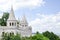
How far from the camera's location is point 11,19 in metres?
65.2

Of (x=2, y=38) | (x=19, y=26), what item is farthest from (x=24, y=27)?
(x=2, y=38)

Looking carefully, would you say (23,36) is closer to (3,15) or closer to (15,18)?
(15,18)

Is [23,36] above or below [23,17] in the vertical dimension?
below

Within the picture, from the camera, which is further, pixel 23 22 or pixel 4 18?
pixel 4 18

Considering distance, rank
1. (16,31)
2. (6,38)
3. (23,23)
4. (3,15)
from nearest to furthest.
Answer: (6,38) < (16,31) < (23,23) < (3,15)

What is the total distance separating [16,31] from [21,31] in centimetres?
198

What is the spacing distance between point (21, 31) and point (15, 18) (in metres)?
3.56

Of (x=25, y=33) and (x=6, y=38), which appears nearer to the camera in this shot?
(x=6, y=38)

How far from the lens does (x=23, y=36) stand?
6619 centimetres

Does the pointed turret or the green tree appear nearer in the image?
the pointed turret

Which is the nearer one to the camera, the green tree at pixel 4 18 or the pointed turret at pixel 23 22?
the pointed turret at pixel 23 22

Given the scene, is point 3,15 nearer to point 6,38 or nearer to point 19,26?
point 19,26

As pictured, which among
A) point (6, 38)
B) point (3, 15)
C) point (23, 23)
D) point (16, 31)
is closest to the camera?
point (6, 38)

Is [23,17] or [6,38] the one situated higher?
[23,17]
